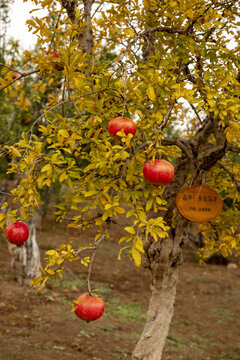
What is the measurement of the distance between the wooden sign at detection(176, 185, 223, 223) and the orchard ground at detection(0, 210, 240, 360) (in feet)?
8.18


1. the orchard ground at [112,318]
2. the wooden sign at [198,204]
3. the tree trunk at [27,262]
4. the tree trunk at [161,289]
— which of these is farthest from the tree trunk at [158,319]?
the tree trunk at [27,262]

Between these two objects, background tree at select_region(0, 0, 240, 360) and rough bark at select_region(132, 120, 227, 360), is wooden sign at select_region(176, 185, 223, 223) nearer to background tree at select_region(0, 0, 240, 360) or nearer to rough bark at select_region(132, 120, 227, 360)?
background tree at select_region(0, 0, 240, 360)

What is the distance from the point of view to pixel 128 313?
23.6 ft

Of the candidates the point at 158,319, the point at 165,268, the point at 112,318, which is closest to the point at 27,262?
the point at 112,318

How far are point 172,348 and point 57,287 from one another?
9.89 ft

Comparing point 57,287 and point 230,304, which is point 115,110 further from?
point 230,304

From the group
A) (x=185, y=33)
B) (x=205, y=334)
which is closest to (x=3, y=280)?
(x=205, y=334)

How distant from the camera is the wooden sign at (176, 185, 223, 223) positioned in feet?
9.21

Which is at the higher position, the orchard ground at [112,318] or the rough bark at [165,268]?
the rough bark at [165,268]

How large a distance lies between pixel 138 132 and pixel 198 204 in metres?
0.87

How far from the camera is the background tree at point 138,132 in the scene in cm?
191

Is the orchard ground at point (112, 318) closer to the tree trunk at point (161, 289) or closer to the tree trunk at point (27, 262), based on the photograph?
the tree trunk at point (27, 262)

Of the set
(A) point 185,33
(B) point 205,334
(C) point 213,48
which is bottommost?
(B) point 205,334

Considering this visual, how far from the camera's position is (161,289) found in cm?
355
